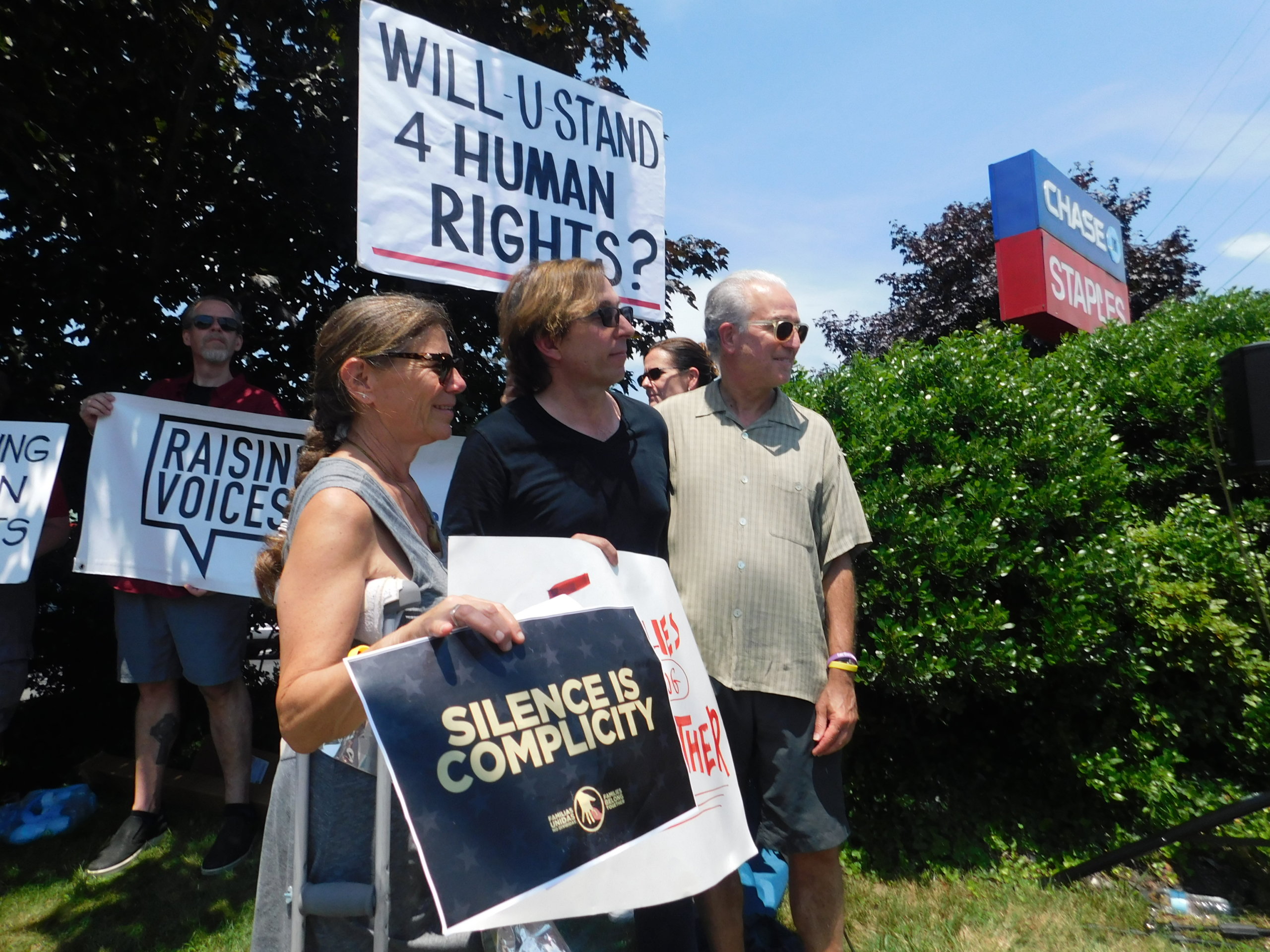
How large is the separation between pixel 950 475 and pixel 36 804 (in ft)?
13.9

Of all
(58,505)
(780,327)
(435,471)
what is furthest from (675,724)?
(58,505)

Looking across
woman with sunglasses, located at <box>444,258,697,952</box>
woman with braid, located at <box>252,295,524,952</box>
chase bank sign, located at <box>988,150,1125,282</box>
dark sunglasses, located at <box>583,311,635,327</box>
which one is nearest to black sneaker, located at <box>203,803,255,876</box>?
woman with sunglasses, located at <box>444,258,697,952</box>

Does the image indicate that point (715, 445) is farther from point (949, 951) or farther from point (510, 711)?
point (949, 951)

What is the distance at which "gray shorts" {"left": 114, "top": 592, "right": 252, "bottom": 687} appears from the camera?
357 centimetres

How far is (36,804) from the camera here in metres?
3.97

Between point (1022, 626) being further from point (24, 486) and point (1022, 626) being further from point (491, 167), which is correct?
point (24, 486)

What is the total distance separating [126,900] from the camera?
3.21 m

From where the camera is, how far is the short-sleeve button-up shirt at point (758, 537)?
2402mm

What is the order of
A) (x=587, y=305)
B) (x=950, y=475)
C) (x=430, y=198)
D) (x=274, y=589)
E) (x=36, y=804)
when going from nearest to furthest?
(x=274, y=589) → (x=587, y=305) → (x=430, y=198) → (x=950, y=475) → (x=36, y=804)

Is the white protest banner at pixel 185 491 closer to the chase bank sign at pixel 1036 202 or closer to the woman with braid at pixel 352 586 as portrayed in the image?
the woman with braid at pixel 352 586

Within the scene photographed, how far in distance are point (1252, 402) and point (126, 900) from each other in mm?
4382

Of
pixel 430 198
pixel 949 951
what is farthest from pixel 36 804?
A: pixel 949 951

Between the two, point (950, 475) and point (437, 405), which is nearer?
point (437, 405)

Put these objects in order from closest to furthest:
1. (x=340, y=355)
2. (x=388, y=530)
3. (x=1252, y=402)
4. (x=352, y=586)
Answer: (x=352, y=586) < (x=388, y=530) < (x=340, y=355) < (x=1252, y=402)
